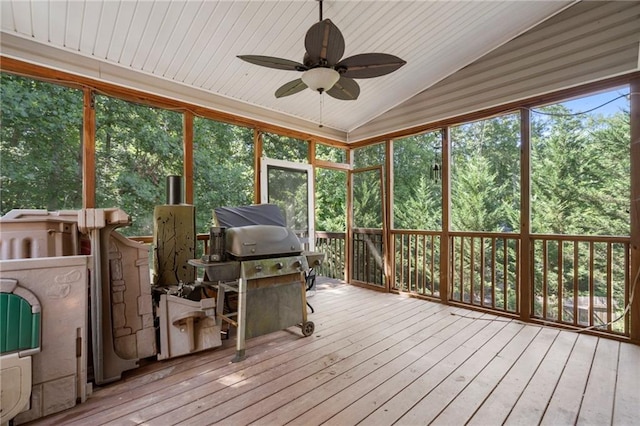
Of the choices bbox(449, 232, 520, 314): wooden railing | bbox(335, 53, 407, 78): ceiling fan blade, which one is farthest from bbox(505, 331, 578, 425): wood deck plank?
bbox(335, 53, 407, 78): ceiling fan blade

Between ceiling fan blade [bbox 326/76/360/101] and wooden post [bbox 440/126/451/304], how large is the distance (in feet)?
6.13

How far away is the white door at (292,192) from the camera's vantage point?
429cm

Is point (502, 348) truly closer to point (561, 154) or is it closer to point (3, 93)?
point (561, 154)

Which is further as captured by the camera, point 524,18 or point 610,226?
point 610,226

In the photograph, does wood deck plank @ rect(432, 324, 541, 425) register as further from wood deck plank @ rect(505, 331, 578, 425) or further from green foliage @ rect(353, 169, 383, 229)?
green foliage @ rect(353, 169, 383, 229)

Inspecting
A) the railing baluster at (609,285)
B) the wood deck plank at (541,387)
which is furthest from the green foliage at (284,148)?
the railing baluster at (609,285)

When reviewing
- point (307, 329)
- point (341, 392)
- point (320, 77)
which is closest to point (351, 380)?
point (341, 392)

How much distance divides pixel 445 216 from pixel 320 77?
2.84 meters

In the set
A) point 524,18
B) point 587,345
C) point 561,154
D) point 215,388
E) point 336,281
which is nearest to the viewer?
point 215,388

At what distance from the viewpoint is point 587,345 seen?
2.73m

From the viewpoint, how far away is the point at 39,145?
2.68 m

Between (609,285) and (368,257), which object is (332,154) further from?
(609,285)

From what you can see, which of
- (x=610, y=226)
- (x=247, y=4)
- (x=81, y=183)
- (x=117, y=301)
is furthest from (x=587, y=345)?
(x=81, y=183)

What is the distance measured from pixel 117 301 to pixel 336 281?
3872 millimetres
